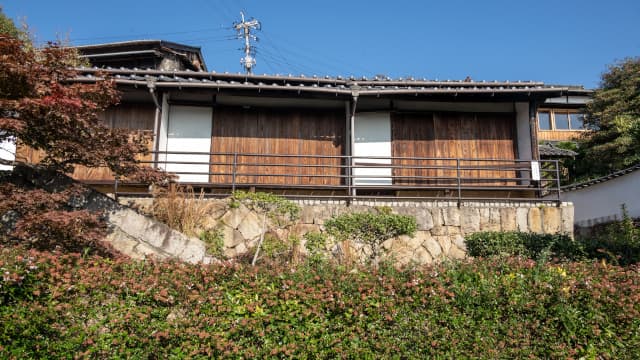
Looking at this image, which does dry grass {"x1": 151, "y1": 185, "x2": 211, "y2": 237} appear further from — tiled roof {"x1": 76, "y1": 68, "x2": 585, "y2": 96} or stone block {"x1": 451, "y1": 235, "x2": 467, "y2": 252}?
stone block {"x1": 451, "y1": 235, "x2": 467, "y2": 252}

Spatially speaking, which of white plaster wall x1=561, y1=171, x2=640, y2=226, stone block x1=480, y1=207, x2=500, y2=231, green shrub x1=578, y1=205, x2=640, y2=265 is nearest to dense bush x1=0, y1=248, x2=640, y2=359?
green shrub x1=578, y1=205, x2=640, y2=265

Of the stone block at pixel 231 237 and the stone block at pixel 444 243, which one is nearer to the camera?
the stone block at pixel 231 237

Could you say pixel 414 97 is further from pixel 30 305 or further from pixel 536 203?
pixel 30 305

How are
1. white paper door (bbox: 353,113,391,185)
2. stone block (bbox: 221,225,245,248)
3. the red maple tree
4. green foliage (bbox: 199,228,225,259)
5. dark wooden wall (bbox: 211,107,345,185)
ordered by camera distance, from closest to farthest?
1. the red maple tree
2. green foliage (bbox: 199,228,225,259)
3. stone block (bbox: 221,225,245,248)
4. dark wooden wall (bbox: 211,107,345,185)
5. white paper door (bbox: 353,113,391,185)

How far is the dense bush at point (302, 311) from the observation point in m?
4.46

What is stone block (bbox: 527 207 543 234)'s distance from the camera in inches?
392

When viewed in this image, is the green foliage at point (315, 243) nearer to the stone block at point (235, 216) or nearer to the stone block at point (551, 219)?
the stone block at point (235, 216)

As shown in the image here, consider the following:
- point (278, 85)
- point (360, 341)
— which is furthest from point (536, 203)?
point (360, 341)

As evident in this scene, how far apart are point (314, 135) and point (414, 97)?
8.82 ft

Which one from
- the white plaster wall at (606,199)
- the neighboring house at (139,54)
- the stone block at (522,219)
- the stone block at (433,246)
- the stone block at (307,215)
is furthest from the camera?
the neighboring house at (139,54)

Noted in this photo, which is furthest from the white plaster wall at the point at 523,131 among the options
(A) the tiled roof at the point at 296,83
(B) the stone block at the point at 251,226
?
(B) the stone block at the point at 251,226

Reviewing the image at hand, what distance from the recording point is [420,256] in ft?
31.2

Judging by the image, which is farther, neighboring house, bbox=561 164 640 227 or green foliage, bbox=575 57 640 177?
green foliage, bbox=575 57 640 177

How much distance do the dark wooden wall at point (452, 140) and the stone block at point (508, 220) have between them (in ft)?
6.46
